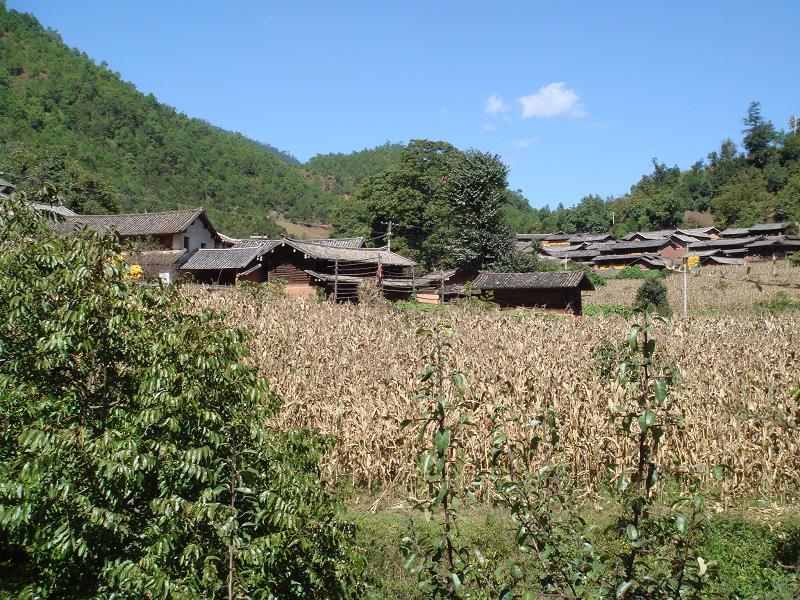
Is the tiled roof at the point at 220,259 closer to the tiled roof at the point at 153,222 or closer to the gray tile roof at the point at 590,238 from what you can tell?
the tiled roof at the point at 153,222

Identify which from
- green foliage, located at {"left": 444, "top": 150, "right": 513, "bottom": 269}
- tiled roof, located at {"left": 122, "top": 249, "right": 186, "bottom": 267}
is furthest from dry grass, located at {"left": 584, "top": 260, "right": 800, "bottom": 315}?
tiled roof, located at {"left": 122, "top": 249, "right": 186, "bottom": 267}

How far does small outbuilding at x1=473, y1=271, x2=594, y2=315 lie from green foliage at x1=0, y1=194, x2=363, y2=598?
25231 millimetres

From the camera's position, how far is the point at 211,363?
149 inches

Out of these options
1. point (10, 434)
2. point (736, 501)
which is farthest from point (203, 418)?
point (736, 501)

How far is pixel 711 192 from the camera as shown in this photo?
9438 centimetres

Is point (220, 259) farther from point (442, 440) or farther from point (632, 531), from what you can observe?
point (632, 531)

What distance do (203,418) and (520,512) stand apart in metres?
1.84

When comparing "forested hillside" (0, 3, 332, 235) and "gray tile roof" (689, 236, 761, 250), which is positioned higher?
"forested hillside" (0, 3, 332, 235)

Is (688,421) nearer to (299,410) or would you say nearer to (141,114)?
(299,410)

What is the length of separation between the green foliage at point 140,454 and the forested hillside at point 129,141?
213ft

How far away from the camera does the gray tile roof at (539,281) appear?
2912 cm

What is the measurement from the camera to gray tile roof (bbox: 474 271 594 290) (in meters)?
29.1

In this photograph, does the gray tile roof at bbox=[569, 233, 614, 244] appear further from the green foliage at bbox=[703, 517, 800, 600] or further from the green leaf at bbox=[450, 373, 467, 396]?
the green leaf at bbox=[450, 373, 467, 396]

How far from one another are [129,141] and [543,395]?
100 m
